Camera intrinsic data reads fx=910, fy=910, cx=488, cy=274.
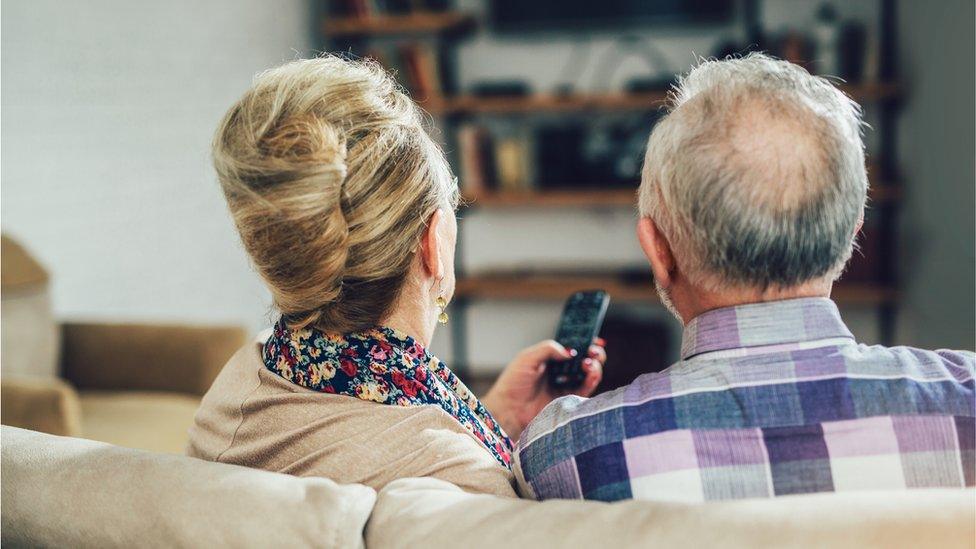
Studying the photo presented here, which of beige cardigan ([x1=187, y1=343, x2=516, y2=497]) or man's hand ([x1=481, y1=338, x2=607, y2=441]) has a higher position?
beige cardigan ([x1=187, y1=343, x2=516, y2=497])

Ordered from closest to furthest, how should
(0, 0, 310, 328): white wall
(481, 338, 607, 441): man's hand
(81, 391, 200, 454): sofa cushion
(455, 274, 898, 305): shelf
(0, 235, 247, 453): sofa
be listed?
(481, 338, 607, 441): man's hand → (81, 391, 200, 454): sofa cushion → (0, 235, 247, 453): sofa → (0, 0, 310, 328): white wall → (455, 274, 898, 305): shelf

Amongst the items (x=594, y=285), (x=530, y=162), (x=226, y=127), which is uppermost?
(x=226, y=127)

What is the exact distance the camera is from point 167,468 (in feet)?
2.45

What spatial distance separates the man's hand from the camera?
4.25 feet

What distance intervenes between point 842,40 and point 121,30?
250 centimetres

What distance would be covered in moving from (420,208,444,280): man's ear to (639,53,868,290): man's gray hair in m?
0.26

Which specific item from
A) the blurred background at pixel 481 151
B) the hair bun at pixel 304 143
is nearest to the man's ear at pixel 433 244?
the hair bun at pixel 304 143

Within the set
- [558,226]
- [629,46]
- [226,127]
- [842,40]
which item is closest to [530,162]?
[558,226]

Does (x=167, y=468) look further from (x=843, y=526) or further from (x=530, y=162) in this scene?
(x=530, y=162)

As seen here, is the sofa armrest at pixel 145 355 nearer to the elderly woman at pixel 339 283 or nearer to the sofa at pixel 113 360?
the sofa at pixel 113 360

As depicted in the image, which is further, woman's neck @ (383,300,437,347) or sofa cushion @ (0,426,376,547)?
woman's neck @ (383,300,437,347)

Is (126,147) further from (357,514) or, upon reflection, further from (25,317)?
(357,514)

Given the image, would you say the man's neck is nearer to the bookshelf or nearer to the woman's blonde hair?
the woman's blonde hair

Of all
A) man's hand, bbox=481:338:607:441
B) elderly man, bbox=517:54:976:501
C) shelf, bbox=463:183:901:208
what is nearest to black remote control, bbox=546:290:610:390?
man's hand, bbox=481:338:607:441
